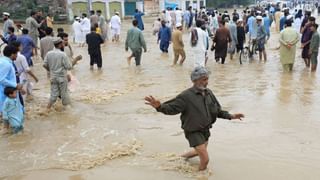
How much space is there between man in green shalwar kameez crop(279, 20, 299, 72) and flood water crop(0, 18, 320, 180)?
1.94 ft

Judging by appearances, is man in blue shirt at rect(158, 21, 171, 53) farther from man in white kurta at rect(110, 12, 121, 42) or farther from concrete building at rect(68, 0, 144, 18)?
concrete building at rect(68, 0, 144, 18)

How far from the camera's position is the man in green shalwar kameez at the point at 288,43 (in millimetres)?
12570

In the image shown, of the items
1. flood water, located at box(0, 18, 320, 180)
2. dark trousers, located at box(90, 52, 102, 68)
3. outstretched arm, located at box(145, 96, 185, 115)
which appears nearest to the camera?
outstretched arm, located at box(145, 96, 185, 115)

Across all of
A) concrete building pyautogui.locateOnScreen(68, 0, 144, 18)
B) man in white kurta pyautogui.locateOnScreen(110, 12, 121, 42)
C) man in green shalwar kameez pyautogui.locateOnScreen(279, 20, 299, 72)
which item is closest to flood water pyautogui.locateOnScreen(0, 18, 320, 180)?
man in green shalwar kameez pyautogui.locateOnScreen(279, 20, 299, 72)

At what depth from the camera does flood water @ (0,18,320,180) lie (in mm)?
6008

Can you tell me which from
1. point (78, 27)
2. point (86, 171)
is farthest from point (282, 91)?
point (78, 27)

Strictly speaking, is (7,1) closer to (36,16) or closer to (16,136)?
(36,16)

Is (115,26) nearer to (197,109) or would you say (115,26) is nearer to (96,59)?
(96,59)

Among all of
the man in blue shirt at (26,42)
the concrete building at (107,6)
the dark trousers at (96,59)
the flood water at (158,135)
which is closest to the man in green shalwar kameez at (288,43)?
the flood water at (158,135)

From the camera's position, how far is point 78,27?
20500 mm

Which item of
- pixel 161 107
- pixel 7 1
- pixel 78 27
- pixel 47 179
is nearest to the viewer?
pixel 161 107

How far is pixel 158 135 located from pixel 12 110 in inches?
93.8

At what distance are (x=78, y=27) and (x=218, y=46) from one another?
8.25 meters

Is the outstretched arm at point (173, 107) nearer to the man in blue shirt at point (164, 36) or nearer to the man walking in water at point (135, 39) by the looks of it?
the man walking in water at point (135, 39)
